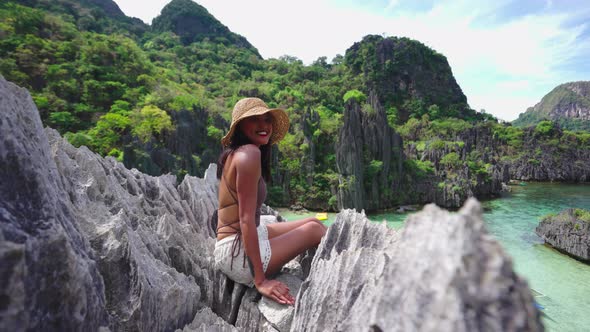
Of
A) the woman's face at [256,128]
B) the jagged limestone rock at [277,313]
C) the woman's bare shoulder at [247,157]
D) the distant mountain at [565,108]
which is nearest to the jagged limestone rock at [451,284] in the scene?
the jagged limestone rock at [277,313]

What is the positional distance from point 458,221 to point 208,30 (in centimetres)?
8644

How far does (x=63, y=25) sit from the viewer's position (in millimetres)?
29203

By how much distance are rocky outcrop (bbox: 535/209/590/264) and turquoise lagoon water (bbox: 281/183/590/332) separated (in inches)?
14.1

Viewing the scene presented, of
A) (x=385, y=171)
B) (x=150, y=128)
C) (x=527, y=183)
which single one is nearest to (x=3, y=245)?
(x=150, y=128)

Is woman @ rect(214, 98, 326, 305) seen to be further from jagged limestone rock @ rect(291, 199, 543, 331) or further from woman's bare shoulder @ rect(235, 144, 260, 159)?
jagged limestone rock @ rect(291, 199, 543, 331)

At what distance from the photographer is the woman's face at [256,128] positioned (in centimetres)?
225

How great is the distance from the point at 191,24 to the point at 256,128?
279 feet

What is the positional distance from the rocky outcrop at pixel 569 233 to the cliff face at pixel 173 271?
16.4m

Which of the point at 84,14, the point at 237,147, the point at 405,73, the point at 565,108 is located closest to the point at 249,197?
the point at 237,147

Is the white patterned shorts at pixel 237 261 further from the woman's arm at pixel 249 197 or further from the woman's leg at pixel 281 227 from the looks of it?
the woman's leg at pixel 281 227

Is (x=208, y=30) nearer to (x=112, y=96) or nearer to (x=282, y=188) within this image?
(x=112, y=96)

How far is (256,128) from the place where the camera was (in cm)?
226

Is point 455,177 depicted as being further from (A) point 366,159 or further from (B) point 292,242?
(B) point 292,242

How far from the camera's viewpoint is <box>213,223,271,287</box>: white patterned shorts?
2088mm
